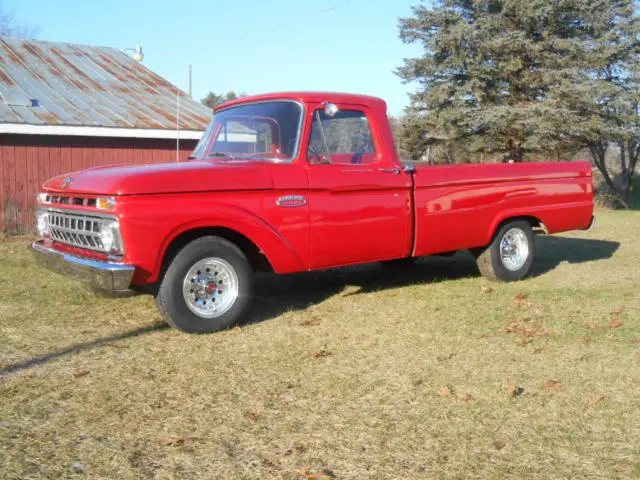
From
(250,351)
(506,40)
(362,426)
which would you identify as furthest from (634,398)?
(506,40)

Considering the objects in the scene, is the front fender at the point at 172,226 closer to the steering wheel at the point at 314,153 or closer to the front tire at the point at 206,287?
the front tire at the point at 206,287

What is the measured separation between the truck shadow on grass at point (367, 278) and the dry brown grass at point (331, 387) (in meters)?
0.08

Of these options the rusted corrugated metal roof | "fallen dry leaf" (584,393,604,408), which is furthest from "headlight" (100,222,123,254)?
the rusted corrugated metal roof

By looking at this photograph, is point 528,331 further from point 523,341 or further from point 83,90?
point 83,90

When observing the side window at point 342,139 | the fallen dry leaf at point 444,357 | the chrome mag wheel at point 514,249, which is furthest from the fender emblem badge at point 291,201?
the chrome mag wheel at point 514,249

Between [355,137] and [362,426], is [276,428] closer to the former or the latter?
[362,426]

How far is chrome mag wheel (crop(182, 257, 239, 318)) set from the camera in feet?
17.8

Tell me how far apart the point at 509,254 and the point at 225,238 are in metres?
3.87

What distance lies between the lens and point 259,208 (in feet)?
18.3

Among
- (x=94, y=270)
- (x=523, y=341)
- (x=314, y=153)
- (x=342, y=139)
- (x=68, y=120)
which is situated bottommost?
(x=523, y=341)

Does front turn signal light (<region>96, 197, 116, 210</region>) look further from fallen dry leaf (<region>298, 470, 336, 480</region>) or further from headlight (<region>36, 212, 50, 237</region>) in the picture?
fallen dry leaf (<region>298, 470, 336, 480</region>)

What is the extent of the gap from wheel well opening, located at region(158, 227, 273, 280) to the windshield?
31.3 inches

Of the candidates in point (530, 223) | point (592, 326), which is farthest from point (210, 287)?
point (530, 223)

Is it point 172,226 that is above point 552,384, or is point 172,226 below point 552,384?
above
